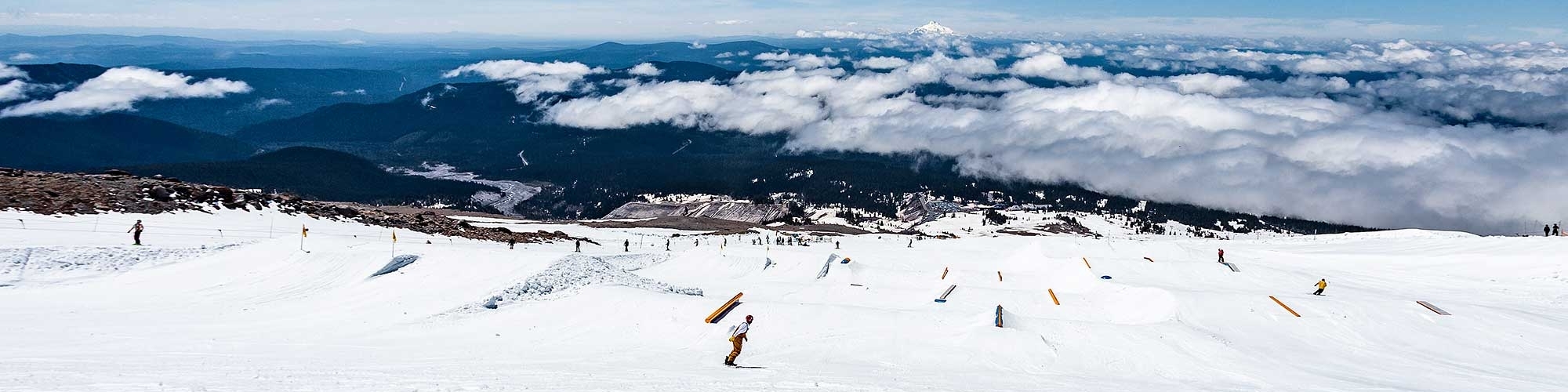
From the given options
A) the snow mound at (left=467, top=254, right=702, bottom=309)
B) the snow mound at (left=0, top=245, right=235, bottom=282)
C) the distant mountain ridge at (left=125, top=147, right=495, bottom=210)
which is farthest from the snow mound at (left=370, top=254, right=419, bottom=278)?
the distant mountain ridge at (left=125, top=147, right=495, bottom=210)

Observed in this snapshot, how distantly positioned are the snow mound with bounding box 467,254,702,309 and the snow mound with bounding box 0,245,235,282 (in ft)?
44.4

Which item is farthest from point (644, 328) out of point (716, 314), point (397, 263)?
point (397, 263)

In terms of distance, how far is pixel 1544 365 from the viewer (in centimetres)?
2058

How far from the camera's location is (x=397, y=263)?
2586 centimetres

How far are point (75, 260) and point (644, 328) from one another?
20.2m

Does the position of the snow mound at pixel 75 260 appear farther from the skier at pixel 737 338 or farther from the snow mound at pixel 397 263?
the skier at pixel 737 338

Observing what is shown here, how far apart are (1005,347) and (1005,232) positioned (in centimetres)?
13856

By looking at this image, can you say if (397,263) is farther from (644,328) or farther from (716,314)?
(716,314)

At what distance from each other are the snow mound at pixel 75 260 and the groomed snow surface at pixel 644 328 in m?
0.10

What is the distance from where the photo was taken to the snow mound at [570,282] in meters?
22.5

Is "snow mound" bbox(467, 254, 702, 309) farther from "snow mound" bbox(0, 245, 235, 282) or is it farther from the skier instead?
"snow mound" bbox(0, 245, 235, 282)

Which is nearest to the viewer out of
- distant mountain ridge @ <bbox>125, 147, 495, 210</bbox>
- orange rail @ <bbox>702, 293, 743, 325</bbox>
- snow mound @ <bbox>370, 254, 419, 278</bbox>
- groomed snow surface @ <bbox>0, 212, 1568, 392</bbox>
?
groomed snow surface @ <bbox>0, 212, 1568, 392</bbox>

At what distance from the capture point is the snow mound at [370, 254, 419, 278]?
25.2m

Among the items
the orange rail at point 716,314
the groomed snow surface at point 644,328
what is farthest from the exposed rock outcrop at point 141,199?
the orange rail at point 716,314
